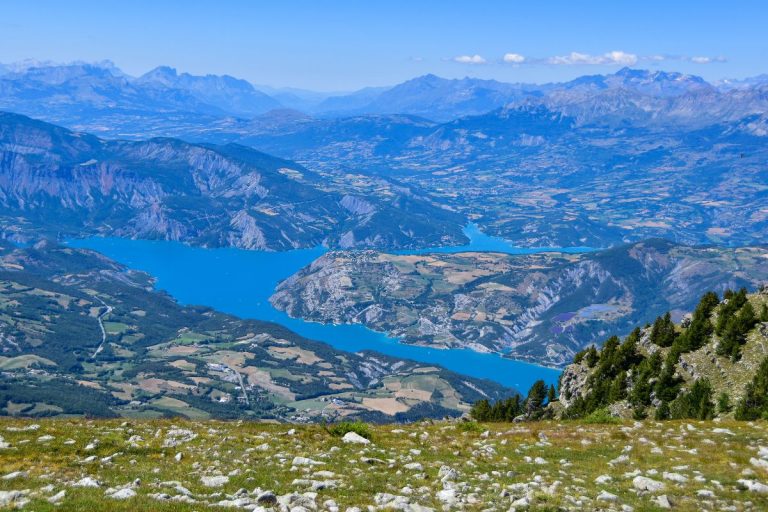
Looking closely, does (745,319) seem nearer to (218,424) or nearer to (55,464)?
(218,424)

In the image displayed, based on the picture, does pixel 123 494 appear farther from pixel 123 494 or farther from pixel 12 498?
pixel 12 498

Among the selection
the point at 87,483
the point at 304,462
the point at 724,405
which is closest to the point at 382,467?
the point at 304,462

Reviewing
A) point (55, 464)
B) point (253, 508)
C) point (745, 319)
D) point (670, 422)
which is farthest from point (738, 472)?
point (745, 319)

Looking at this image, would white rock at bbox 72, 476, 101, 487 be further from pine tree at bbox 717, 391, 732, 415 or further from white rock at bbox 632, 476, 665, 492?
pine tree at bbox 717, 391, 732, 415

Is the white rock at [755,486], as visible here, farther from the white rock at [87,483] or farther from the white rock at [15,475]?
the white rock at [15,475]

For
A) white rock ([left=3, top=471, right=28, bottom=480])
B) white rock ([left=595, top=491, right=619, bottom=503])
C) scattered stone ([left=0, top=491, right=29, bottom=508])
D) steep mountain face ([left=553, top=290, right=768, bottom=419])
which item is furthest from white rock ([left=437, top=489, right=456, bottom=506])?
steep mountain face ([left=553, top=290, right=768, bottom=419])

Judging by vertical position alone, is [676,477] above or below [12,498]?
above
